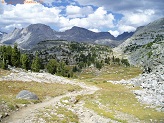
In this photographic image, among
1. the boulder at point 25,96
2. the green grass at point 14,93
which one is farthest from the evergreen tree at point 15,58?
the boulder at point 25,96

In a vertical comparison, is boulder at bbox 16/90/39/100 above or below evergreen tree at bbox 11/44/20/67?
below

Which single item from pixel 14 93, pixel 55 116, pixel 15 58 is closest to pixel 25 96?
pixel 14 93

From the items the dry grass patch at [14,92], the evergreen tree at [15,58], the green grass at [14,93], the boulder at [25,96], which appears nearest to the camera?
the green grass at [14,93]

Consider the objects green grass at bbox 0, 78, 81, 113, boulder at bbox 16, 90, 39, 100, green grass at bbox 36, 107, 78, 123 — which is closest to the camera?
green grass at bbox 36, 107, 78, 123

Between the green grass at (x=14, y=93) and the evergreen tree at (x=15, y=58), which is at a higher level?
the evergreen tree at (x=15, y=58)

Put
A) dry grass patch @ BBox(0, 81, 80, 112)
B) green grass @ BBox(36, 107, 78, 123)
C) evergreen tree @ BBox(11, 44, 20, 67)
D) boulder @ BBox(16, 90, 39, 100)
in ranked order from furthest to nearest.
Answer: evergreen tree @ BBox(11, 44, 20, 67), boulder @ BBox(16, 90, 39, 100), dry grass patch @ BBox(0, 81, 80, 112), green grass @ BBox(36, 107, 78, 123)

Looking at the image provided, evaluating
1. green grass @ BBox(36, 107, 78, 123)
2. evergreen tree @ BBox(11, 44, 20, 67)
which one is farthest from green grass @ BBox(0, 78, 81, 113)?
evergreen tree @ BBox(11, 44, 20, 67)

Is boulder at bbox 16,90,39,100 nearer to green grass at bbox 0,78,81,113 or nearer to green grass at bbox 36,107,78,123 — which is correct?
green grass at bbox 0,78,81,113

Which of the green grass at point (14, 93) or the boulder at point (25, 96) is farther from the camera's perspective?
the boulder at point (25, 96)

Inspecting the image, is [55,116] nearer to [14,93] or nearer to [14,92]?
[14,93]

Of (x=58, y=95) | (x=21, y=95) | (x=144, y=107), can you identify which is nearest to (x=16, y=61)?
(x=58, y=95)

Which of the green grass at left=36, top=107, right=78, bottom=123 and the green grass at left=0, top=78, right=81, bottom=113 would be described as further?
the green grass at left=0, top=78, right=81, bottom=113

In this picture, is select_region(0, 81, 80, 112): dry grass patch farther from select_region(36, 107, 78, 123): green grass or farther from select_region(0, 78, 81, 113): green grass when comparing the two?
select_region(36, 107, 78, 123): green grass

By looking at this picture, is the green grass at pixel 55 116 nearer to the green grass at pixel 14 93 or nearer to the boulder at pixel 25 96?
the green grass at pixel 14 93
